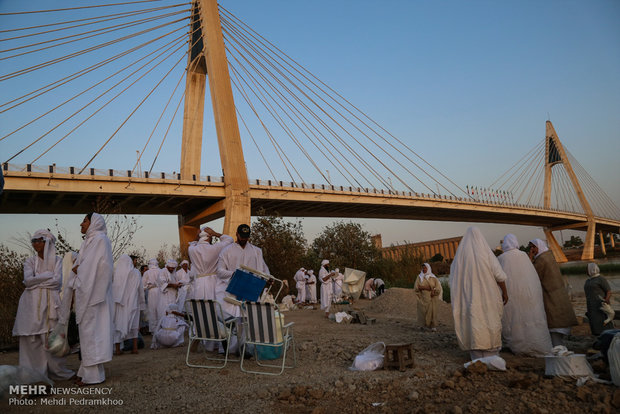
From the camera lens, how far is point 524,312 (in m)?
4.66

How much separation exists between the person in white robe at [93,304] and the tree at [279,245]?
14.2 meters

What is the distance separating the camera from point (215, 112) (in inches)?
878

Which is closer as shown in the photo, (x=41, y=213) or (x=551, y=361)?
A: (x=551, y=361)

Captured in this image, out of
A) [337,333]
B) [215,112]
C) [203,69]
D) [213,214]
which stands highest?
[203,69]

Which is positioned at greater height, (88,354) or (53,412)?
(88,354)

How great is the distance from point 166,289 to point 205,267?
2542 mm

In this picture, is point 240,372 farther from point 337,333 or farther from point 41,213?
point 41,213

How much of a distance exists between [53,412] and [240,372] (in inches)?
66.1

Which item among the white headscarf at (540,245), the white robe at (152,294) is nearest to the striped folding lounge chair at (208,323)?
the white headscarf at (540,245)

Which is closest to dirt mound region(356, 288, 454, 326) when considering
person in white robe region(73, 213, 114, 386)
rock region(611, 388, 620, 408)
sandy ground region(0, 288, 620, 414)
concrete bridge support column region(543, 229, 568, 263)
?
sandy ground region(0, 288, 620, 414)

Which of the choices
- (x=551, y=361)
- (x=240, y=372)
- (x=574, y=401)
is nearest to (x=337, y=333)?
(x=240, y=372)

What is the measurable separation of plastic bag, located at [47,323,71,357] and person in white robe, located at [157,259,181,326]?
3570 mm

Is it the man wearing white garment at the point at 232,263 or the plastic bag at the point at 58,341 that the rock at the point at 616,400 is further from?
the plastic bag at the point at 58,341

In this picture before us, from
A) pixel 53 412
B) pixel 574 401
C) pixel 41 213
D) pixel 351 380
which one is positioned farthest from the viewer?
pixel 41 213
